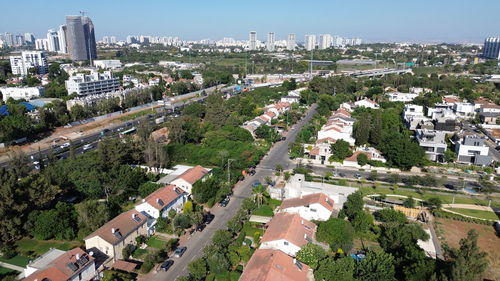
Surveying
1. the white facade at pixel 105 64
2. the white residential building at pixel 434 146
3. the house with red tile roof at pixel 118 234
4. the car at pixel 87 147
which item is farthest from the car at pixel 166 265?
the white facade at pixel 105 64

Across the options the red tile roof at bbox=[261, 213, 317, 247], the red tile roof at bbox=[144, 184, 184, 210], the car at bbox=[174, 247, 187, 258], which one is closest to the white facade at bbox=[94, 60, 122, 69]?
the red tile roof at bbox=[144, 184, 184, 210]

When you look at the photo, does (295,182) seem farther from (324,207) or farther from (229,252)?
(229,252)

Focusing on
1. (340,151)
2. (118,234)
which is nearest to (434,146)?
(340,151)

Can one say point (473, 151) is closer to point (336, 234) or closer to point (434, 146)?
point (434, 146)

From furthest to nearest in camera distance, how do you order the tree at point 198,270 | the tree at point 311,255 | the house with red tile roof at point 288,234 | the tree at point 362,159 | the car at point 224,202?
the tree at point 362,159 → the car at point 224,202 → the house with red tile roof at point 288,234 → the tree at point 311,255 → the tree at point 198,270

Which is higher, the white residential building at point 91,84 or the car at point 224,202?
the white residential building at point 91,84

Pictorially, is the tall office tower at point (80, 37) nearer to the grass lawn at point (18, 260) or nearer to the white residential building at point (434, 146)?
the grass lawn at point (18, 260)

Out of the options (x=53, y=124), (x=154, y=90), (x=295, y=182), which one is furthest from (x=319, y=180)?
(x=154, y=90)
